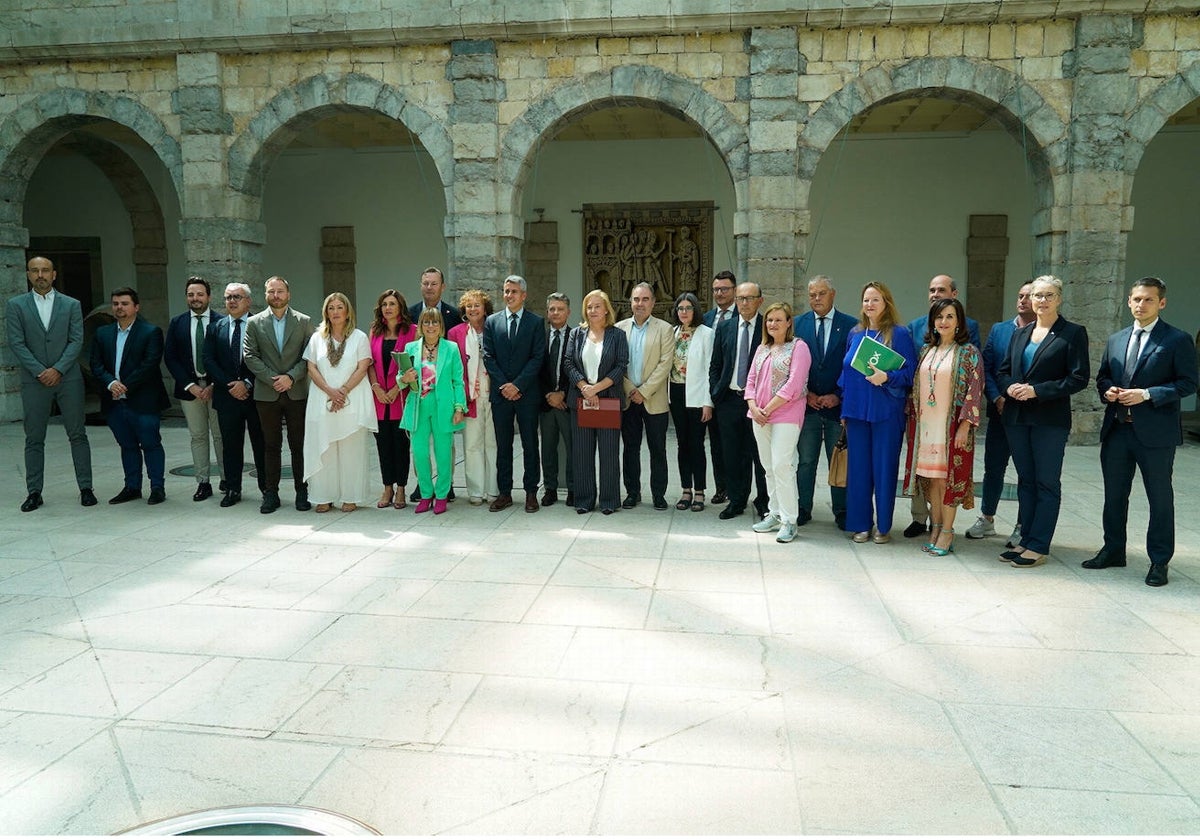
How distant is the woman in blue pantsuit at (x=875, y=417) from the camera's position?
516 centimetres

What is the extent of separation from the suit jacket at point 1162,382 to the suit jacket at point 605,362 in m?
2.92

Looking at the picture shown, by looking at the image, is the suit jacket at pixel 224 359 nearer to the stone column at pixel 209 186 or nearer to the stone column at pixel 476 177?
the stone column at pixel 476 177

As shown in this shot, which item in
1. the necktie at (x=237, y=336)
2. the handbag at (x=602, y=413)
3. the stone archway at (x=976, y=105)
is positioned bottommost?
the handbag at (x=602, y=413)

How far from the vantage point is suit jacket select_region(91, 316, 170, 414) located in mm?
6375

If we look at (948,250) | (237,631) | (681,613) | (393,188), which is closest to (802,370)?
(681,613)

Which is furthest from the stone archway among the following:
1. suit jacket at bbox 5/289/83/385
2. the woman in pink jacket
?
suit jacket at bbox 5/289/83/385

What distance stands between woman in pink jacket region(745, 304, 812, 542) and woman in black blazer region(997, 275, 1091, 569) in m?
1.18

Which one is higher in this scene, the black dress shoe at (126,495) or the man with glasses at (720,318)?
the man with glasses at (720,318)

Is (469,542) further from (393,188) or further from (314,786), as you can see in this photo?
(393,188)

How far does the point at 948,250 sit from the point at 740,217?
507 centimetres

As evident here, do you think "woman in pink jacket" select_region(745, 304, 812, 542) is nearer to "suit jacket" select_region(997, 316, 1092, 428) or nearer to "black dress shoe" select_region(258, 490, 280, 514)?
"suit jacket" select_region(997, 316, 1092, 428)

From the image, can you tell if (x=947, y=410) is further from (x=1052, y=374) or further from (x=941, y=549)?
(x=941, y=549)

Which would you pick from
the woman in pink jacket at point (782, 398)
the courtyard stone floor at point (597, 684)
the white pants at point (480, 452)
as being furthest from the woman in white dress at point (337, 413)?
the woman in pink jacket at point (782, 398)

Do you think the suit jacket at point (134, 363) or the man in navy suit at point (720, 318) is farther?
the suit jacket at point (134, 363)
